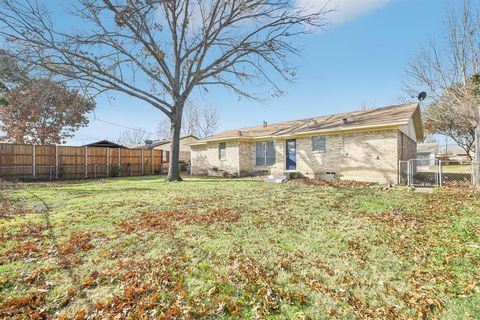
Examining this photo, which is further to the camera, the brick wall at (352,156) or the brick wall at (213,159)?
the brick wall at (213,159)

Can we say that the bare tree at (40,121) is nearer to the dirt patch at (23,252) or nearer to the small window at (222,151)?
the small window at (222,151)

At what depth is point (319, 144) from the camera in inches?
563

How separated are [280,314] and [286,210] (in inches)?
165

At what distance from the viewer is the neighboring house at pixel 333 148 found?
11781 mm

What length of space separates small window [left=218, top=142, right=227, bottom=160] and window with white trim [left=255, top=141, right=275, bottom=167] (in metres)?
2.51

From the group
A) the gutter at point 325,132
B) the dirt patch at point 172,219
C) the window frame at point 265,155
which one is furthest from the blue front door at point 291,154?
the dirt patch at point 172,219

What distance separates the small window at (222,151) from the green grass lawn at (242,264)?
1271cm

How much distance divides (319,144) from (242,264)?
1205 centimetres

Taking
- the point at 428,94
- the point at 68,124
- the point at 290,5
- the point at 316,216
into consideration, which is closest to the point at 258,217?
the point at 316,216

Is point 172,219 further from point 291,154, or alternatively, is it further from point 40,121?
point 40,121

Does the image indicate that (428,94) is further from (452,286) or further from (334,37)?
(452,286)

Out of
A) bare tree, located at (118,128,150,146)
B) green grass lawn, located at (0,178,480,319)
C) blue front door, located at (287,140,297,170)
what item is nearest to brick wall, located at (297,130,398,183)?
blue front door, located at (287,140,297,170)

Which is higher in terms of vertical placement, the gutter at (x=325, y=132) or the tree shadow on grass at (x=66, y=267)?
the gutter at (x=325, y=132)

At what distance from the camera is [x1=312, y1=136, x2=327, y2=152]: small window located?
1405 cm
